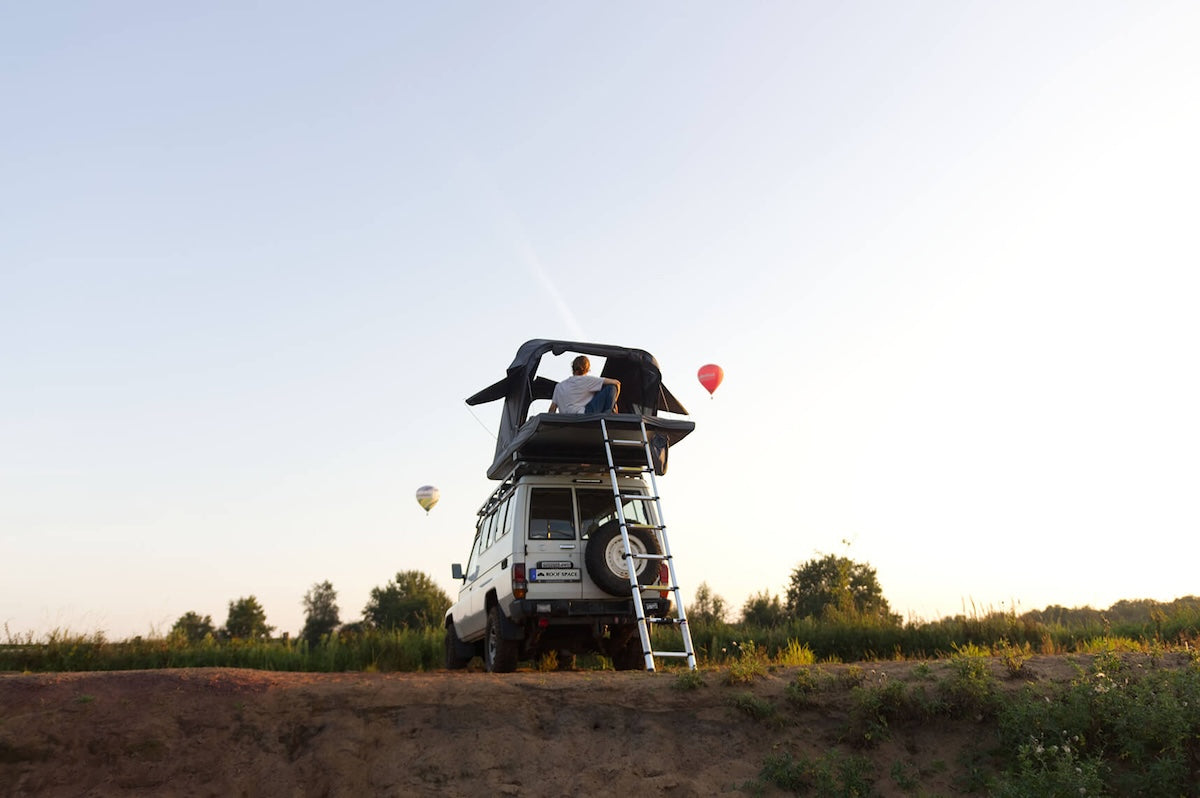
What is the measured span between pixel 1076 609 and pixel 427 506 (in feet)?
54.3

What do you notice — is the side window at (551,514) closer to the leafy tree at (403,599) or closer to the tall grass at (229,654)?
the tall grass at (229,654)

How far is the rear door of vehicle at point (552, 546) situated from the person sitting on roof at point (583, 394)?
3.52 ft

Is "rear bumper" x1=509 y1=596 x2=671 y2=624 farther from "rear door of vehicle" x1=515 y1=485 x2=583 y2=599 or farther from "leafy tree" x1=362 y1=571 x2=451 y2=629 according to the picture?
"leafy tree" x1=362 y1=571 x2=451 y2=629

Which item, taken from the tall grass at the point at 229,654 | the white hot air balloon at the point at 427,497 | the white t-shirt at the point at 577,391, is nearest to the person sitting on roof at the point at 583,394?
the white t-shirt at the point at 577,391

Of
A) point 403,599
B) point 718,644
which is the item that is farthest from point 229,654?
point 403,599

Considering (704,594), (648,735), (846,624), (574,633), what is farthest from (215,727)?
(704,594)

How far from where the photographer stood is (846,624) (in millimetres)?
16453

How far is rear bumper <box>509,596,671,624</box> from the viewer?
10047 millimetres

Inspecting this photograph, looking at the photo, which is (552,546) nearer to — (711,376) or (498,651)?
(498,651)

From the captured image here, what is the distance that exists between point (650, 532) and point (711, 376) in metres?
6.63

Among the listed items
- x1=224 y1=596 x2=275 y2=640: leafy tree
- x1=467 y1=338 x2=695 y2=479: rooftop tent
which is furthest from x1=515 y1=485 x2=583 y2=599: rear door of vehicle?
x1=224 y1=596 x2=275 y2=640: leafy tree

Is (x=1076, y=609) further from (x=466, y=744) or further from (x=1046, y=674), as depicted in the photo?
(x=466, y=744)

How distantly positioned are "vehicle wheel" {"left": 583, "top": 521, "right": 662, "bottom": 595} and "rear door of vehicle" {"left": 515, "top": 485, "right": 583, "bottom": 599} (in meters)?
0.22

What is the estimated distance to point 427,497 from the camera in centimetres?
2356
